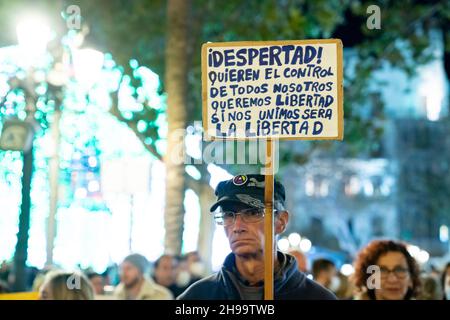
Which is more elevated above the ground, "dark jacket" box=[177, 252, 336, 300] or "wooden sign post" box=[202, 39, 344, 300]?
"wooden sign post" box=[202, 39, 344, 300]

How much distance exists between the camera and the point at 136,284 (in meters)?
9.54

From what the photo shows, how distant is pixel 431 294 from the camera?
26.3 feet

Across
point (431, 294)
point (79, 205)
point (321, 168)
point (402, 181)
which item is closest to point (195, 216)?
point (79, 205)

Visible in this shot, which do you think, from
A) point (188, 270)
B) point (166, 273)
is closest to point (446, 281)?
point (166, 273)

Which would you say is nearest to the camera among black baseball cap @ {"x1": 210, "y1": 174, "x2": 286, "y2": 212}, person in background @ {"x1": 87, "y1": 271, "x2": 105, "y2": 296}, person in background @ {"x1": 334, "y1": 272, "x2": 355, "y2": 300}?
black baseball cap @ {"x1": 210, "y1": 174, "x2": 286, "y2": 212}

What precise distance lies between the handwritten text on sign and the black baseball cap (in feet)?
1.06

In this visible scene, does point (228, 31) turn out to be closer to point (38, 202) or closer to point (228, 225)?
point (38, 202)

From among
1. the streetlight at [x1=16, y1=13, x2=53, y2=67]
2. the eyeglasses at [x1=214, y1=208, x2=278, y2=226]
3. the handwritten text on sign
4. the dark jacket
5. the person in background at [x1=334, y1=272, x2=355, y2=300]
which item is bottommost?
the person in background at [x1=334, y1=272, x2=355, y2=300]

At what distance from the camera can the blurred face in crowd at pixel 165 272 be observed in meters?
10.8

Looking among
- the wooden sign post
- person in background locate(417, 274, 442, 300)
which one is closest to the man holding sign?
the wooden sign post

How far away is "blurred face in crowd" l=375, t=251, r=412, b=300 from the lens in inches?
263

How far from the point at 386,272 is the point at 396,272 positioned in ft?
0.22

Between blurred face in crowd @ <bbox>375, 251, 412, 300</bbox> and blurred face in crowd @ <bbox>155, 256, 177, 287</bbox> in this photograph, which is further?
blurred face in crowd @ <bbox>155, 256, 177, 287</bbox>

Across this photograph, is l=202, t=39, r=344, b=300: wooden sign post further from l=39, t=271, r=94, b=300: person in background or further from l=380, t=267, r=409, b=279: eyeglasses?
l=39, t=271, r=94, b=300: person in background
